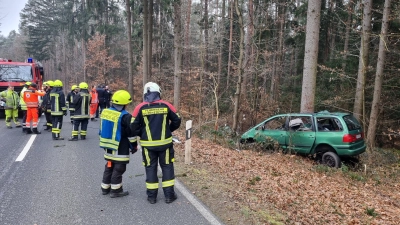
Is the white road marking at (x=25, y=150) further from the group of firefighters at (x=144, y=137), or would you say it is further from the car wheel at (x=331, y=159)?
the car wheel at (x=331, y=159)

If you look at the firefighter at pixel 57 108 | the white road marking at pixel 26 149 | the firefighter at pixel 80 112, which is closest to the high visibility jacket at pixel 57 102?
the firefighter at pixel 57 108

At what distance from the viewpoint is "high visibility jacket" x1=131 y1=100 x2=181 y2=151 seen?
4.60 meters

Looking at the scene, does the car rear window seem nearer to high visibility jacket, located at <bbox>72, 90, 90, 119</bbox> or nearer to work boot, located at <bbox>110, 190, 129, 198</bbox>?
work boot, located at <bbox>110, 190, 129, 198</bbox>

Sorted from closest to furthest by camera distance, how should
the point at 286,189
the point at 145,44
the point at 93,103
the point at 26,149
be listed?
the point at 286,189 → the point at 26,149 → the point at 93,103 → the point at 145,44

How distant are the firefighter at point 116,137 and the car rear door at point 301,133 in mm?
6135

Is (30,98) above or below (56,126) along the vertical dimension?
above

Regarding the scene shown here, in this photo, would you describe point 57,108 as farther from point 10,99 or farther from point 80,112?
point 10,99

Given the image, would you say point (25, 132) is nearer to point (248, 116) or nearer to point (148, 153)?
point (148, 153)

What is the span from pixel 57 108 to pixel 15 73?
7.57 metres

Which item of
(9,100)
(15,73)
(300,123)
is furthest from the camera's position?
(15,73)

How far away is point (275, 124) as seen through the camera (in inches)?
425

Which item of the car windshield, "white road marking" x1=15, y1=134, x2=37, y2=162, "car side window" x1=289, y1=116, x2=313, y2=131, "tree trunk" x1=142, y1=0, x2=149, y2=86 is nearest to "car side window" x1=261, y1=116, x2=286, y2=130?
"car side window" x1=289, y1=116, x2=313, y2=131

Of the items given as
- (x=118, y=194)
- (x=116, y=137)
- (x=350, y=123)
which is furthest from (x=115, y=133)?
(x=350, y=123)

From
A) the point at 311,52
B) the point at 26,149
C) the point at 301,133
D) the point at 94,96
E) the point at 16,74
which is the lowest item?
the point at 26,149
